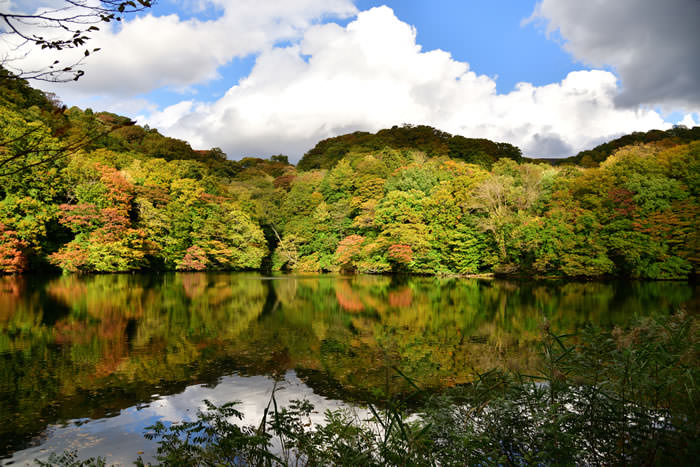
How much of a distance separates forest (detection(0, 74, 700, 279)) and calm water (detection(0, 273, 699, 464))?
1093 centimetres

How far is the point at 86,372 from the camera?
7.05m

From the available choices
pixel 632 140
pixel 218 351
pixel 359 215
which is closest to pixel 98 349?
pixel 218 351

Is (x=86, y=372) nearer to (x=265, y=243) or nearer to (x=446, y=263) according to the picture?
(x=446, y=263)

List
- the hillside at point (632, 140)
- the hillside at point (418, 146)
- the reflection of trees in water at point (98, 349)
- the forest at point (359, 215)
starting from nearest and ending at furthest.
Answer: the reflection of trees in water at point (98, 349) → the forest at point (359, 215) → the hillside at point (632, 140) → the hillside at point (418, 146)

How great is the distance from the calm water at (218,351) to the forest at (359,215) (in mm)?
10934

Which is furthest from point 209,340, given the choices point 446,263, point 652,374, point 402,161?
point 402,161

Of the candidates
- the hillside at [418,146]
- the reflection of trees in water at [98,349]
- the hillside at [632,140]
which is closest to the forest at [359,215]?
the hillside at [632,140]

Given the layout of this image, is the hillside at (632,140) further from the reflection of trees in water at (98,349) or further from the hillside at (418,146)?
the reflection of trees in water at (98,349)

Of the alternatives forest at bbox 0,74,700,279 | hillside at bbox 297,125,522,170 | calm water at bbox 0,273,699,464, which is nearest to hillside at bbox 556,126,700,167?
forest at bbox 0,74,700,279

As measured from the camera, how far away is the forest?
26.2 m

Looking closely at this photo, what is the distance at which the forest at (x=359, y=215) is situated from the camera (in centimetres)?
2622

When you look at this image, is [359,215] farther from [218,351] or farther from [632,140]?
[632,140]

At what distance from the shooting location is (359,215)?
38.3 metres

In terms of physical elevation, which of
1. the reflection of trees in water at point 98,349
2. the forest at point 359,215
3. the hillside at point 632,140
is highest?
the hillside at point 632,140
